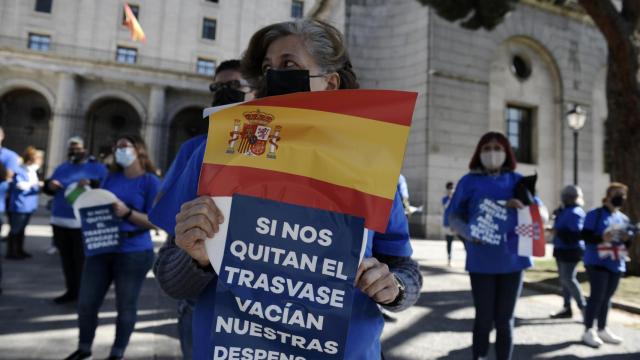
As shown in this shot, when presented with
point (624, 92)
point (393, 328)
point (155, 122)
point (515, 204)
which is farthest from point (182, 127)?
point (515, 204)

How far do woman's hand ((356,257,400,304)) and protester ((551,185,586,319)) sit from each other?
17.8 ft

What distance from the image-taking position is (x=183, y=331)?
2.35 meters

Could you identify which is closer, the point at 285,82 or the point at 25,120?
the point at 285,82

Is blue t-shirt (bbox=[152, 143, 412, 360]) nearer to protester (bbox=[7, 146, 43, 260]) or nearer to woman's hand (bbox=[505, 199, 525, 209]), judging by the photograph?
woman's hand (bbox=[505, 199, 525, 209])

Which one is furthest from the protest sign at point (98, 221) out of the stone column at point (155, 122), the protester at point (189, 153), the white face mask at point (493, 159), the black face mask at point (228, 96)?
the stone column at point (155, 122)

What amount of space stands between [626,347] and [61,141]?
28.3m

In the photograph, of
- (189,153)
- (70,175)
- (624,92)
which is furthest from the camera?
(624,92)

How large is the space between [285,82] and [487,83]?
1817 cm

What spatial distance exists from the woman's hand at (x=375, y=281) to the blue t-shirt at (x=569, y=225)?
5.44 metres

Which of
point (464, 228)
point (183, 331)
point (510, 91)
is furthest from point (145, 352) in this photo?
point (510, 91)

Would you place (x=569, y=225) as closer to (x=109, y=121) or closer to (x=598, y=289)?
(x=598, y=289)

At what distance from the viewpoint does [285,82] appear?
127 cm

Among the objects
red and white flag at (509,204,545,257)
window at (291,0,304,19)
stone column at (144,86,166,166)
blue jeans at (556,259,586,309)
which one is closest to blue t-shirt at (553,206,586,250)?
blue jeans at (556,259,586,309)

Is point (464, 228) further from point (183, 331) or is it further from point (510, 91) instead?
point (510, 91)
